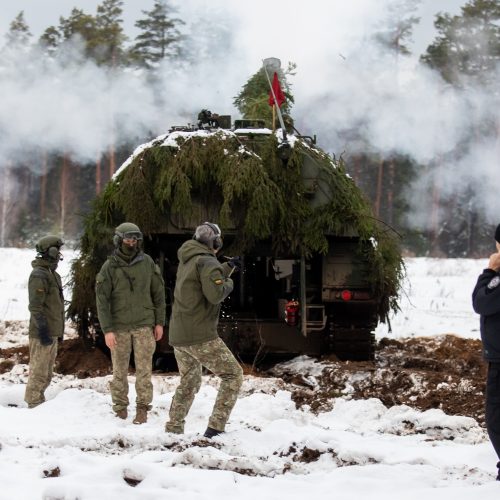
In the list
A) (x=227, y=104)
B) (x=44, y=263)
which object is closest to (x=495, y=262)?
(x=44, y=263)

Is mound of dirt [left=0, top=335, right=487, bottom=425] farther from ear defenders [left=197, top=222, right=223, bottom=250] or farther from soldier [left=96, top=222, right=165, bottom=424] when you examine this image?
ear defenders [left=197, top=222, right=223, bottom=250]

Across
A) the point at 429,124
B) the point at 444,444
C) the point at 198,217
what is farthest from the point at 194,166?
the point at 429,124

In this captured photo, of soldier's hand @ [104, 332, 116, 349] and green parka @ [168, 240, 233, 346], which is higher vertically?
green parka @ [168, 240, 233, 346]

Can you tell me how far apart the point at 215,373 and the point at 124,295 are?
1.29 meters

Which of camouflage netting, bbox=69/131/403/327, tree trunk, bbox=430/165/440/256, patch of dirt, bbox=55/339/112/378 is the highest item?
tree trunk, bbox=430/165/440/256

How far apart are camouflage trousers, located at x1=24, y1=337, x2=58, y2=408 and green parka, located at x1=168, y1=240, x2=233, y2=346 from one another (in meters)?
1.98

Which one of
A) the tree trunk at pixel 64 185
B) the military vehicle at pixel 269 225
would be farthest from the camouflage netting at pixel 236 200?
the tree trunk at pixel 64 185

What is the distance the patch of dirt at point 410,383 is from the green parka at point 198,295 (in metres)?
2.20

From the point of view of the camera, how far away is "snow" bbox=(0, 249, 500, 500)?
206 inches

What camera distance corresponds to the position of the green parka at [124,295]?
7738 mm

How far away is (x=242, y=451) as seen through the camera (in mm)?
6469

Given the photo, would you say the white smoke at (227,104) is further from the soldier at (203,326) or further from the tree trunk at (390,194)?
the soldier at (203,326)

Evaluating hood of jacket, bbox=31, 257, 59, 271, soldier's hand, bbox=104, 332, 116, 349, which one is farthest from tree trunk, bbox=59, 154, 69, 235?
soldier's hand, bbox=104, 332, 116, 349

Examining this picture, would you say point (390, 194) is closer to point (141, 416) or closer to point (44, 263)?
point (44, 263)
